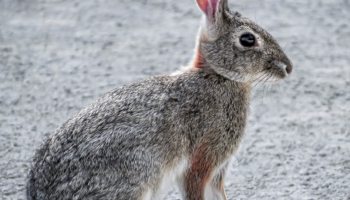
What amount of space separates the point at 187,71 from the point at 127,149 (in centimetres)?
72

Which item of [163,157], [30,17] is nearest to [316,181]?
[163,157]

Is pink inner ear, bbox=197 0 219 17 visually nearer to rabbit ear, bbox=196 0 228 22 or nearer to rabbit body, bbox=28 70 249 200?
rabbit ear, bbox=196 0 228 22

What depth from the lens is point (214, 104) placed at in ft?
11.3

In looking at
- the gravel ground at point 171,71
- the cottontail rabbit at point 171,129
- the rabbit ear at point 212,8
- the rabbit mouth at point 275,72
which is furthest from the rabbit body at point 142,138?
the gravel ground at point 171,71

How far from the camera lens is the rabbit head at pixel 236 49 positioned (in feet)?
11.3

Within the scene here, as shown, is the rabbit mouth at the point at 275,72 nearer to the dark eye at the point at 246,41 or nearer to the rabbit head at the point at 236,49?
the rabbit head at the point at 236,49

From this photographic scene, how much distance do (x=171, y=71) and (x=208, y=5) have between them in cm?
211

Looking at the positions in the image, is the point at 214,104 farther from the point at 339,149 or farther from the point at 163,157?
the point at 339,149

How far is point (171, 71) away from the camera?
18.2 feet

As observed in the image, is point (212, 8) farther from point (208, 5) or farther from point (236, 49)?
point (236, 49)

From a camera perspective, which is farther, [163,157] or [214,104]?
[214,104]

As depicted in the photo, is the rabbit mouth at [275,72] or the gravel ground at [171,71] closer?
the rabbit mouth at [275,72]

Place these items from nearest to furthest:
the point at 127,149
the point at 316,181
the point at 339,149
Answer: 1. the point at 127,149
2. the point at 316,181
3. the point at 339,149

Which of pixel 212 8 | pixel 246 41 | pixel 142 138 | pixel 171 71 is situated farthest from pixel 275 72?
pixel 171 71
